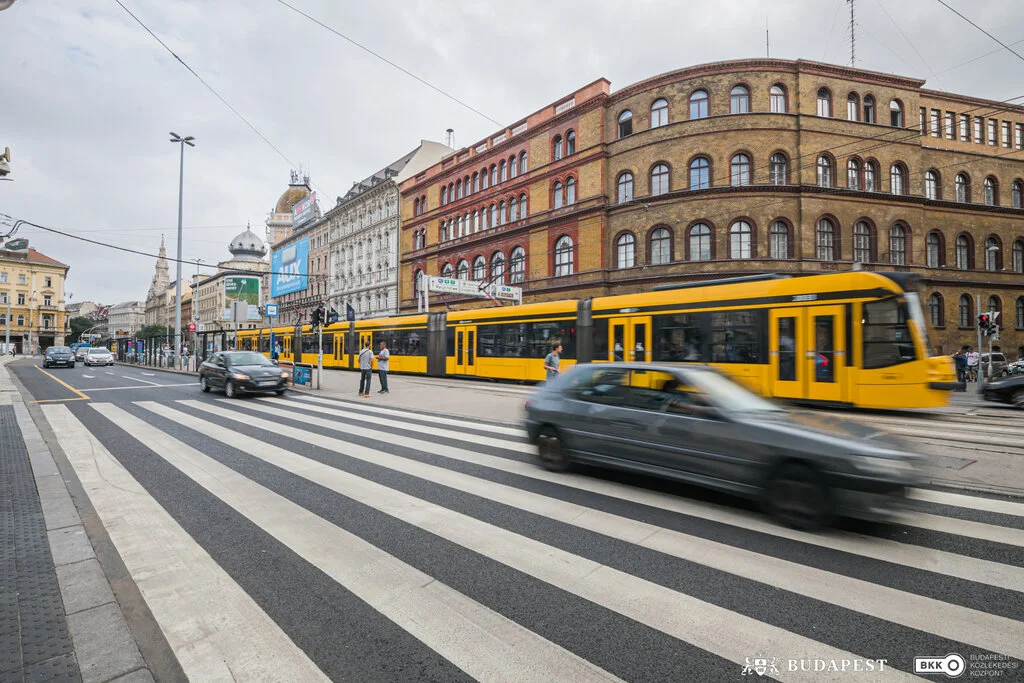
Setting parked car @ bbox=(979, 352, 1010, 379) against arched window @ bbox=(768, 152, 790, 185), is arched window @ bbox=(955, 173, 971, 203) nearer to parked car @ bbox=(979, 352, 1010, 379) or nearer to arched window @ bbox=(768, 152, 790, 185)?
parked car @ bbox=(979, 352, 1010, 379)

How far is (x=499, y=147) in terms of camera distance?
35594 millimetres

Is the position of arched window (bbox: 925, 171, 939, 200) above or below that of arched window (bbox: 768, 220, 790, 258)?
above

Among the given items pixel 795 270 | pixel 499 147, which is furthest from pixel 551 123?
pixel 795 270

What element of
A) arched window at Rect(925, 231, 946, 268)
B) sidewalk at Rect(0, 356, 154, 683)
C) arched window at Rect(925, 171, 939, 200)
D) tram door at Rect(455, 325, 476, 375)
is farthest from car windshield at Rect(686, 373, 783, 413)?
arched window at Rect(925, 171, 939, 200)

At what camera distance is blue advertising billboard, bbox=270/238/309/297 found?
62219 mm

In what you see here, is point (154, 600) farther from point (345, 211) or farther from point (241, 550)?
point (345, 211)

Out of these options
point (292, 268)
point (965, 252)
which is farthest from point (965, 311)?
point (292, 268)

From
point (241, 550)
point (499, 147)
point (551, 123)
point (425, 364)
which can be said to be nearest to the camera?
point (241, 550)

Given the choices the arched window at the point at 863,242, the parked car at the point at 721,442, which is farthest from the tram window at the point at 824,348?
the arched window at the point at 863,242

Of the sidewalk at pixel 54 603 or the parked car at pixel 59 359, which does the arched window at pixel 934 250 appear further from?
the parked car at pixel 59 359

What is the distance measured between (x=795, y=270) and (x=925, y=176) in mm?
12948

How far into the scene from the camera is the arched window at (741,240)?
25.2 m

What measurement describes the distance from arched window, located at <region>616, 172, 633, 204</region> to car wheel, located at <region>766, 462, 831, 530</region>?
2598 cm

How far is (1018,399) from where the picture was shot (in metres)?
12.6
